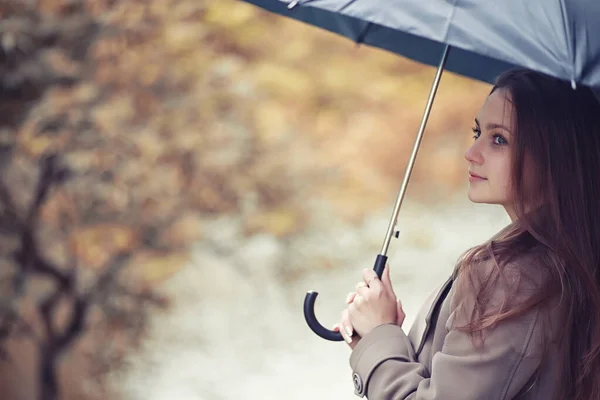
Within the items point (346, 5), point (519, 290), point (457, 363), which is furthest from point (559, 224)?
point (346, 5)

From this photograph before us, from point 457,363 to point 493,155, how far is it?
0.38 m

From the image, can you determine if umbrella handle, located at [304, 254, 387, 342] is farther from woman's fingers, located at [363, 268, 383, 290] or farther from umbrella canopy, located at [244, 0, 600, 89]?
umbrella canopy, located at [244, 0, 600, 89]

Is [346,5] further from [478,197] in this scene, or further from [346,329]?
[346,329]

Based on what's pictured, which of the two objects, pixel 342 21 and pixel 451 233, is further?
pixel 451 233

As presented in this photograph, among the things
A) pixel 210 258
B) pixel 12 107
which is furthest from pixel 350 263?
pixel 12 107

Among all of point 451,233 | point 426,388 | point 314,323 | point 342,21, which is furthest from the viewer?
point 451,233

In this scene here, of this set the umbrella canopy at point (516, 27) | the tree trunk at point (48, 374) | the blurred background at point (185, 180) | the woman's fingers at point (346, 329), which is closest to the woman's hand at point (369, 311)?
the woman's fingers at point (346, 329)

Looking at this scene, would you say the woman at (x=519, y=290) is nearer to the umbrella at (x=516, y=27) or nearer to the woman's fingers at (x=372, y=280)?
the woman's fingers at (x=372, y=280)

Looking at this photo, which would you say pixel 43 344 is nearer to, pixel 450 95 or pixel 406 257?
pixel 406 257

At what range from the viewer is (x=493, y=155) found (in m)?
1.50

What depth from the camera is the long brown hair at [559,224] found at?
1.37 m

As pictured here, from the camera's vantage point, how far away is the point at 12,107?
13.6 feet

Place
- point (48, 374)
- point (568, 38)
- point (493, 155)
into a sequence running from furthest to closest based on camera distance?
point (48, 374)
point (493, 155)
point (568, 38)

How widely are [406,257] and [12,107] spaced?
6.68 ft
